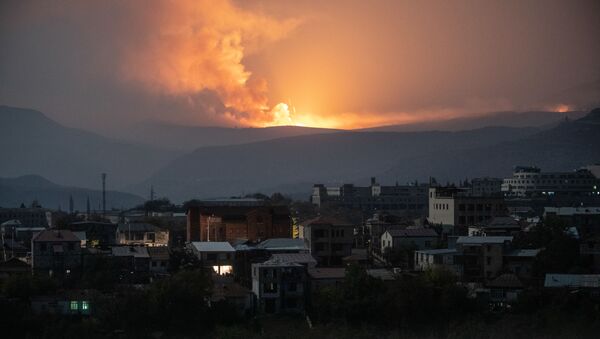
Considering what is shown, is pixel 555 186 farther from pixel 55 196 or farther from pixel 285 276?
pixel 55 196

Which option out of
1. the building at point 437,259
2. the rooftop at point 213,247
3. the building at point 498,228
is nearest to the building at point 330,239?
the rooftop at point 213,247

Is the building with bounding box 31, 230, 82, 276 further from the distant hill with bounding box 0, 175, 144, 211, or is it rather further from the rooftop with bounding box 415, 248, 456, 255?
the distant hill with bounding box 0, 175, 144, 211

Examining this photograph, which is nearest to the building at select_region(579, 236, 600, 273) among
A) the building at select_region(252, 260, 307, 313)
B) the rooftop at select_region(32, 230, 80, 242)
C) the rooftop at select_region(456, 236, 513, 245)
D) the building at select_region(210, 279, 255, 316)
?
the rooftop at select_region(456, 236, 513, 245)

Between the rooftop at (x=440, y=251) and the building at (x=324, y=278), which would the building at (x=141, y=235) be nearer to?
the building at (x=324, y=278)

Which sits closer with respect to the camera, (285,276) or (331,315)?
(331,315)

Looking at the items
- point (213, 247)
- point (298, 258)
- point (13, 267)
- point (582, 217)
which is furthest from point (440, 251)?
point (13, 267)

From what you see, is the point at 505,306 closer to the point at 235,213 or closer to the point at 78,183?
the point at 235,213
